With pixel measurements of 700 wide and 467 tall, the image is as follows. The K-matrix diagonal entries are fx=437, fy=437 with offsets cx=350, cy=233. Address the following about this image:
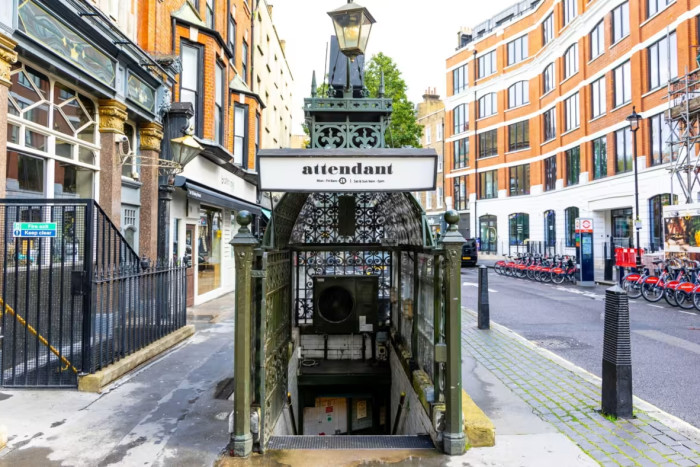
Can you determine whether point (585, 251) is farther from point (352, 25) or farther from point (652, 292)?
point (352, 25)

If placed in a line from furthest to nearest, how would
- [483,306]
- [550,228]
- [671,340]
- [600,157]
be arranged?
[550,228] < [600,157] < [483,306] < [671,340]

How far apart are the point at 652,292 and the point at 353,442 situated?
14143 millimetres

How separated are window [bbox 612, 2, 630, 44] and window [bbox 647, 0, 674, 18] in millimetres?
1582

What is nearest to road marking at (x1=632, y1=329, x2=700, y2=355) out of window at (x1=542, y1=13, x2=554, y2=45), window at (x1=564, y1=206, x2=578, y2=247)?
window at (x1=564, y1=206, x2=578, y2=247)

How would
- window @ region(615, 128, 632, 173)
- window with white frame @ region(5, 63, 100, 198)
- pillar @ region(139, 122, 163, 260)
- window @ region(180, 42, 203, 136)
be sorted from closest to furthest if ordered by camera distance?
window with white frame @ region(5, 63, 100, 198), pillar @ region(139, 122, 163, 260), window @ region(180, 42, 203, 136), window @ region(615, 128, 632, 173)

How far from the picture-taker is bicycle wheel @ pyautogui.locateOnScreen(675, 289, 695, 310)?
12598 mm

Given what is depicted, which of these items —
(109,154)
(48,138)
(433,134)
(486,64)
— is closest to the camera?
(48,138)

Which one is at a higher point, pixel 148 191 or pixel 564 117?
pixel 564 117

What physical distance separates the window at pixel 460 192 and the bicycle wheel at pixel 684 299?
31.1 metres

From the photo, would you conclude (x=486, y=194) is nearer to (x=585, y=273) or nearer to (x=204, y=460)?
(x=585, y=273)

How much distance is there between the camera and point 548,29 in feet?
111

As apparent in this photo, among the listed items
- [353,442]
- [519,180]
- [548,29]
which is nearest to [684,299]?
[353,442]

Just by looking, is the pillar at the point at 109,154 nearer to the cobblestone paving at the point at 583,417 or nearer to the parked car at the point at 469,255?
the cobblestone paving at the point at 583,417

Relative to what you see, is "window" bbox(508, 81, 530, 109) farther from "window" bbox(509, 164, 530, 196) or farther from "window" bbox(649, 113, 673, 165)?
"window" bbox(649, 113, 673, 165)
